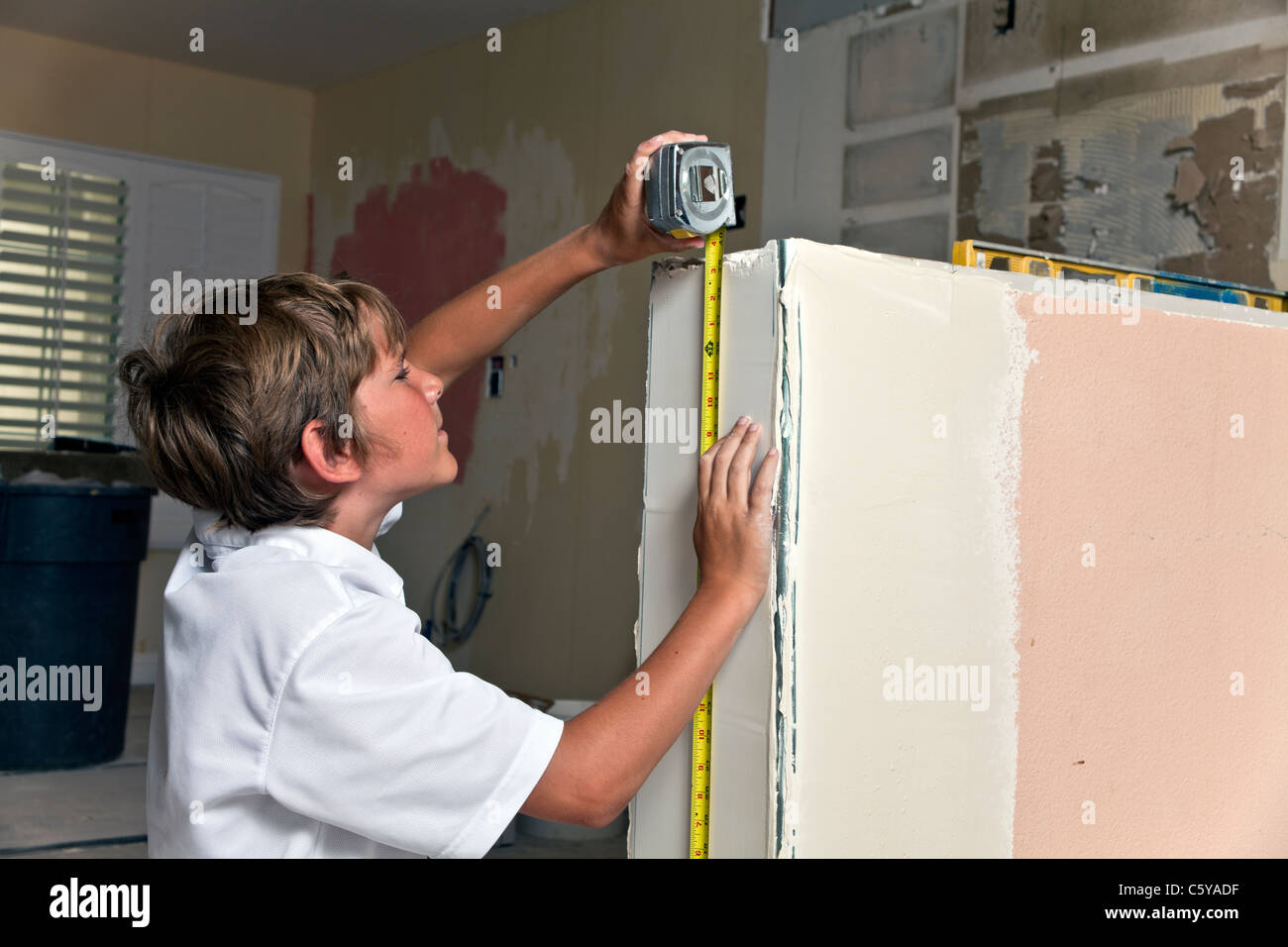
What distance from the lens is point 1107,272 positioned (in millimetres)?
1639

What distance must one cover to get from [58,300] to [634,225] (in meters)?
5.14

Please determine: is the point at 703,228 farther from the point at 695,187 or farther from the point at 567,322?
the point at 567,322

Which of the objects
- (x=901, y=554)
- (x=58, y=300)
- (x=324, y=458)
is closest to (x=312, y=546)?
(x=324, y=458)

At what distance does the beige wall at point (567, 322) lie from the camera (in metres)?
4.39

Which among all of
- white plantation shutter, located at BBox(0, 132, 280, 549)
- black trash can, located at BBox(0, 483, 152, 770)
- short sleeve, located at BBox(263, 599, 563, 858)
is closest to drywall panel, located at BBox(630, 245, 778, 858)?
short sleeve, located at BBox(263, 599, 563, 858)

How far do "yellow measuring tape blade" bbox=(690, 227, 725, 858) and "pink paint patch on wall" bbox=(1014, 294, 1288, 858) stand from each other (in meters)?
0.38

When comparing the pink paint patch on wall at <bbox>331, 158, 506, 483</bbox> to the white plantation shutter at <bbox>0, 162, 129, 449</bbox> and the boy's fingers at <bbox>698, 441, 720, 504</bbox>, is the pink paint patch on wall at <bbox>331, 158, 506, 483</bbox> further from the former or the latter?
the boy's fingers at <bbox>698, 441, 720, 504</bbox>

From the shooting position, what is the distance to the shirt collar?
3.95 ft

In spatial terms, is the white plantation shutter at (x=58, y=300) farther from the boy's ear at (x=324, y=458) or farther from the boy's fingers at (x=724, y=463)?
the boy's fingers at (x=724, y=463)

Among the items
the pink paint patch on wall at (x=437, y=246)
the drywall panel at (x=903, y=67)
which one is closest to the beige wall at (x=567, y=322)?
the pink paint patch on wall at (x=437, y=246)

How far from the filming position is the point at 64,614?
13.2 feet

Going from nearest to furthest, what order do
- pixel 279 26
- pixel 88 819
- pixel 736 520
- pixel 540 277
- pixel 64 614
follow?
pixel 736 520, pixel 540 277, pixel 88 819, pixel 64 614, pixel 279 26

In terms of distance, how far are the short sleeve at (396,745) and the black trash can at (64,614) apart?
331cm
